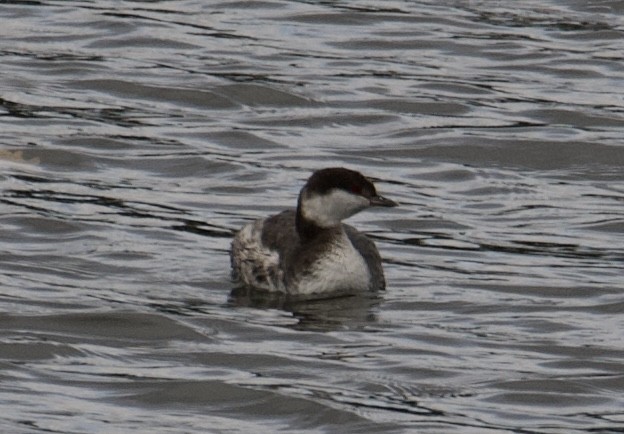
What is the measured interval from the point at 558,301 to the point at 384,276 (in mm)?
1231

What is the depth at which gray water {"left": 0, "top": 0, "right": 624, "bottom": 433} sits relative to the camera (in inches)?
439

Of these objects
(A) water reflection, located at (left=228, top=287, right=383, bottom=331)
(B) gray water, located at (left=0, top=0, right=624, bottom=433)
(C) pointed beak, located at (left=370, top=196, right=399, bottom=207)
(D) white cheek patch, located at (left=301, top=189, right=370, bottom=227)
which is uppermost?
(C) pointed beak, located at (left=370, top=196, right=399, bottom=207)

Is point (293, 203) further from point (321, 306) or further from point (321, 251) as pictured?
point (321, 306)

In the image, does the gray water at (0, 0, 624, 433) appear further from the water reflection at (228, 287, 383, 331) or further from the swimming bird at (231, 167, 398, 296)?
the swimming bird at (231, 167, 398, 296)

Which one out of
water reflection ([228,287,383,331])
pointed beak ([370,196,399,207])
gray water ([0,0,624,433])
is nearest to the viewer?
gray water ([0,0,624,433])

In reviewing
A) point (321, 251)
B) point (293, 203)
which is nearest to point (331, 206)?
point (321, 251)

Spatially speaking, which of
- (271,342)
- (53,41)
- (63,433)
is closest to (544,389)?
(271,342)

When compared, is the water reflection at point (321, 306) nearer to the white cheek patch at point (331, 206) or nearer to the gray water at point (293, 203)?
the gray water at point (293, 203)

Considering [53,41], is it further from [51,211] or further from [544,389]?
[544,389]

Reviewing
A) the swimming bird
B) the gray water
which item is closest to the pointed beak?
the swimming bird

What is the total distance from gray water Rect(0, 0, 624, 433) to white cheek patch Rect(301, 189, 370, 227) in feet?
1.90

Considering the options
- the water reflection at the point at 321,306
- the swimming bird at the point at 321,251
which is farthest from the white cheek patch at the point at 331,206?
the water reflection at the point at 321,306

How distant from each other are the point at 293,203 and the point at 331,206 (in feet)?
7.43

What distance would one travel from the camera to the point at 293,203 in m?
16.1
